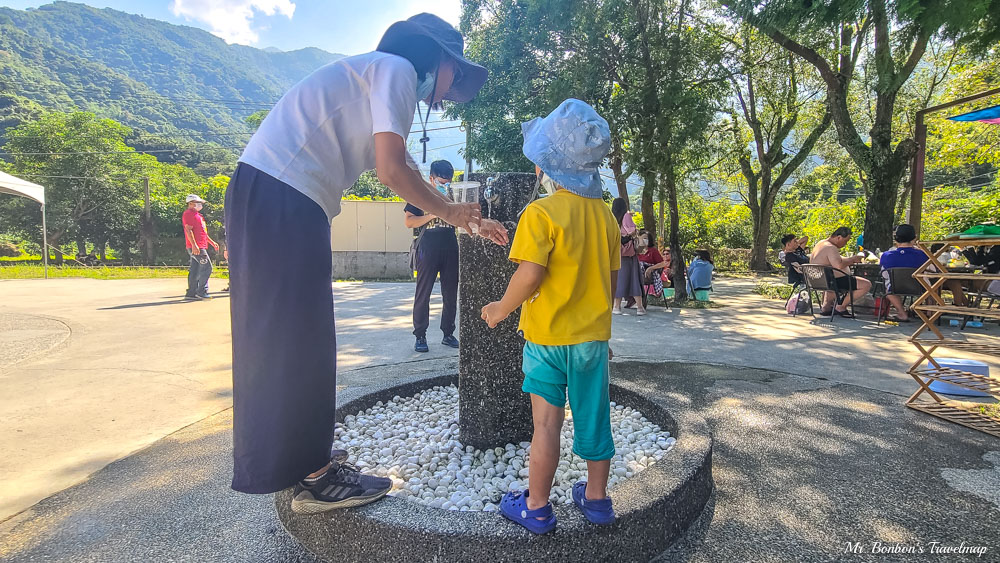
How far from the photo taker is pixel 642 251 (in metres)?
8.56

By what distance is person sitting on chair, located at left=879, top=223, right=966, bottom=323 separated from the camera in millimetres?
6770

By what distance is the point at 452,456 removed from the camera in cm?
250

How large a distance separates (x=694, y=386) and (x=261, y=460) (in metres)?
3.33

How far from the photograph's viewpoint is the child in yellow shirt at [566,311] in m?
1.70

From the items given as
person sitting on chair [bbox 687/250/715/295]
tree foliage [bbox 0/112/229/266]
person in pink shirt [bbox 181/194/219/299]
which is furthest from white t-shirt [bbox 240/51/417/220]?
tree foliage [bbox 0/112/229/266]

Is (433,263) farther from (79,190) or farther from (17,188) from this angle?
(79,190)

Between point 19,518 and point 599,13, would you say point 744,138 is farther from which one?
point 19,518

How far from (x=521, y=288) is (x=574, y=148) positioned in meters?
0.54

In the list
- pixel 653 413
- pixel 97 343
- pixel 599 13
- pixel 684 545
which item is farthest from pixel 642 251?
pixel 97 343

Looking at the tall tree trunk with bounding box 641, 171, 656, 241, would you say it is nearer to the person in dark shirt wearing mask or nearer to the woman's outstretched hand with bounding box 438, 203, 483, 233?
the person in dark shirt wearing mask

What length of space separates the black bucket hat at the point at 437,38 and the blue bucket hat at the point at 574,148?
1.32 ft

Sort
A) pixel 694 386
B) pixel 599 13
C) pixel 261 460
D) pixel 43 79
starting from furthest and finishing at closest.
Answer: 1. pixel 43 79
2. pixel 599 13
3. pixel 694 386
4. pixel 261 460

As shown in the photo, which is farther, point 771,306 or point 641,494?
point 771,306

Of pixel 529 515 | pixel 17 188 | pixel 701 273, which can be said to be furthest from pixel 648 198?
pixel 17 188
